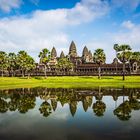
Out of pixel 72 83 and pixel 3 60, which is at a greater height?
pixel 3 60

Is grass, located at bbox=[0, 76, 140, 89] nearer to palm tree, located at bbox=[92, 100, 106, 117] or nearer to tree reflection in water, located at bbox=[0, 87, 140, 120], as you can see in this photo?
tree reflection in water, located at bbox=[0, 87, 140, 120]

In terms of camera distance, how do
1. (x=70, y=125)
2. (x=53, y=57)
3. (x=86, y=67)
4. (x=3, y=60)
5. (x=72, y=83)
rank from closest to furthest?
(x=70, y=125) → (x=72, y=83) → (x=3, y=60) → (x=86, y=67) → (x=53, y=57)

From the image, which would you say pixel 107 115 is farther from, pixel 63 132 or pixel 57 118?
pixel 63 132

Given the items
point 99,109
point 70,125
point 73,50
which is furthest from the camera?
point 73,50

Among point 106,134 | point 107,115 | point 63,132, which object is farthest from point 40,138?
point 107,115

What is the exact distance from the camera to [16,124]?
861 inches

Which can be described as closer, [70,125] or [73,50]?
[70,125]

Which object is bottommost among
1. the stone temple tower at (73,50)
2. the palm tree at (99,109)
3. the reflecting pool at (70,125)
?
the reflecting pool at (70,125)

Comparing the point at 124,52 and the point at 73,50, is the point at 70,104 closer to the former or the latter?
the point at 124,52

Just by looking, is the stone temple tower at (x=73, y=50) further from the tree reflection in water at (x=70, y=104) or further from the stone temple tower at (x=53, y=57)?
the tree reflection in water at (x=70, y=104)

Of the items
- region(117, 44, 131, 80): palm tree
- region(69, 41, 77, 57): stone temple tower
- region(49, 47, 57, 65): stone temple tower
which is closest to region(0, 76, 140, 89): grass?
region(117, 44, 131, 80): palm tree

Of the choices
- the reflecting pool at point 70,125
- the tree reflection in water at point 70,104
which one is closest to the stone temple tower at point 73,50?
the tree reflection in water at point 70,104

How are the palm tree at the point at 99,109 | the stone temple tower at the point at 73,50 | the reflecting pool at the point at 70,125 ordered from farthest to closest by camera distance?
the stone temple tower at the point at 73,50
the palm tree at the point at 99,109
the reflecting pool at the point at 70,125

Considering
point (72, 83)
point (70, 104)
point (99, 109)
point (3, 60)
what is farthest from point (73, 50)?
point (99, 109)
